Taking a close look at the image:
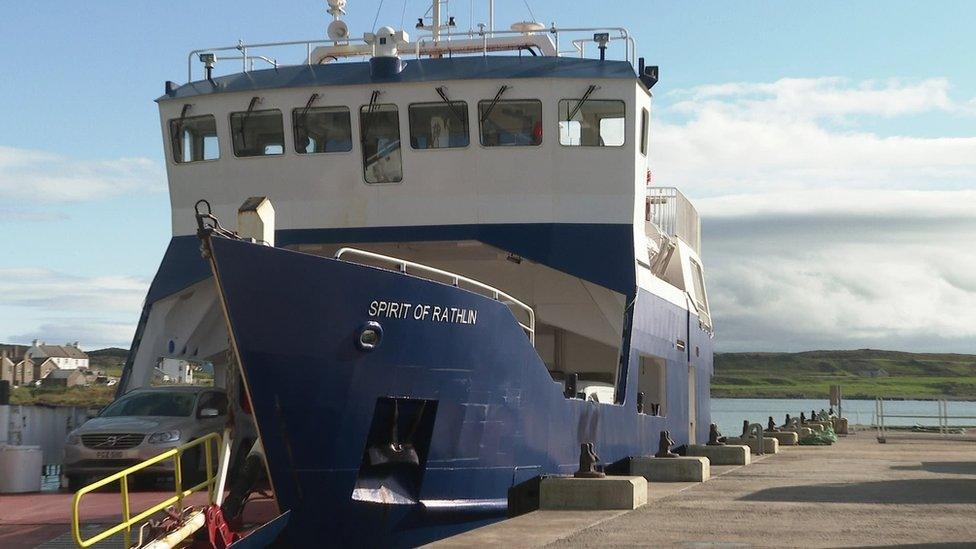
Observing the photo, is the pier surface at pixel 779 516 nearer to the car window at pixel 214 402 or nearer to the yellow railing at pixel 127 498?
the yellow railing at pixel 127 498

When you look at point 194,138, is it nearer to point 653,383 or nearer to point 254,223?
point 254,223

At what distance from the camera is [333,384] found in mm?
11016

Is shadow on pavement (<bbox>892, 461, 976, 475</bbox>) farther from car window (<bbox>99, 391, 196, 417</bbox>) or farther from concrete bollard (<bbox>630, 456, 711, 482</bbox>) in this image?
car window (<bbox>99, 391, 196, 417</bbox>)

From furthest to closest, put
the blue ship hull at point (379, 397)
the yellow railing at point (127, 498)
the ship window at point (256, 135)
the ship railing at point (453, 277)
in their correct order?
the ship window at point (256, 135), the ship railing at point (453, 277), the blue ship hull at point (379, 397), the yellow railing at point (127, 498)

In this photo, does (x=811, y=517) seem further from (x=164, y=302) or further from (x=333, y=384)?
(x=164, y=302)

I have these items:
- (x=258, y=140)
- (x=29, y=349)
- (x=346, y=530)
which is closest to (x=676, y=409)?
(x=258, y=140)

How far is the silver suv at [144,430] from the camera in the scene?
47.3 ft

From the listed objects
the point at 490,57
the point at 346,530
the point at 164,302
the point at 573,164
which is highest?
the point at 490,57

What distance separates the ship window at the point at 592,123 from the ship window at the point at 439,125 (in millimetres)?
1255

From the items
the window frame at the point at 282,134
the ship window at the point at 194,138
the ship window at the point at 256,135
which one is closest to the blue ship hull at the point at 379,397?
the window frame at the point at 282,134

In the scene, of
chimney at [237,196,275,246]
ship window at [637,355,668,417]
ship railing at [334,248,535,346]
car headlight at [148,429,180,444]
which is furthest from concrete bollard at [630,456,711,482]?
chimney at [237,196,275,246]

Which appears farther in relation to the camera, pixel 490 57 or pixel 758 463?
pixel 758 463

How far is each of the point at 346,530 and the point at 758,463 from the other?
13.3m

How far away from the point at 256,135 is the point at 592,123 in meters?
4.38
